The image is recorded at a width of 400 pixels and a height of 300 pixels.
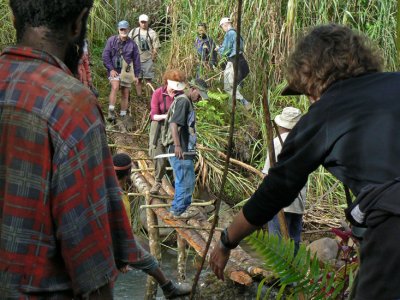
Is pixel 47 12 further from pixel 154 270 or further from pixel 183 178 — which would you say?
pixel 183 178

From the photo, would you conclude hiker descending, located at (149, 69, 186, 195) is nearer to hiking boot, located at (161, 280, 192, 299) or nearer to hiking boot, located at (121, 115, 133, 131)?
hiking boot, located at (161, 280, 192, 299)

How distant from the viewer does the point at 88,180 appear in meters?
1.82

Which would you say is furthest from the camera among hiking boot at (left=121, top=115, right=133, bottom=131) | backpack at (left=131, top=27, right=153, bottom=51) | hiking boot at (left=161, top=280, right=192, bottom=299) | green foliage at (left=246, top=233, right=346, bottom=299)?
backpack at (left=131, top=27, right=153, bottom=51)

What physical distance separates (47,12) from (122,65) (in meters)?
10.2

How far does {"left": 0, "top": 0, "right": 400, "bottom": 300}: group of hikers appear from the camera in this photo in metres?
1.79

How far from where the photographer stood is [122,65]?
39.3ft

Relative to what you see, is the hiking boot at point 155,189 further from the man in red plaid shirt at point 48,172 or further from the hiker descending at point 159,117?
the man in red plaid shirt at point 48,172

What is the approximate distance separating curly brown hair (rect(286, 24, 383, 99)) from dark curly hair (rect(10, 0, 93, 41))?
0.87 m

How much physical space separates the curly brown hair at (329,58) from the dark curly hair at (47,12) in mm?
867

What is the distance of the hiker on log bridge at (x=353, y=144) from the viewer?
221cm

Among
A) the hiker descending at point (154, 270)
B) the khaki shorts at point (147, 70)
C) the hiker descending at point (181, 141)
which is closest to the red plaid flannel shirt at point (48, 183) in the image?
the hiker descending at point (154, 270)

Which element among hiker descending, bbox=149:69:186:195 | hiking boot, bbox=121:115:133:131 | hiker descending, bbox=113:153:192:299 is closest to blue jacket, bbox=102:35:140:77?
hiking boot, bbox=121:115:133:131

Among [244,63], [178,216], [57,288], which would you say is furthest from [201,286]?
[57,288]

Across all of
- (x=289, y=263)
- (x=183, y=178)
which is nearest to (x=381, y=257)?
(x=289, y=263)
